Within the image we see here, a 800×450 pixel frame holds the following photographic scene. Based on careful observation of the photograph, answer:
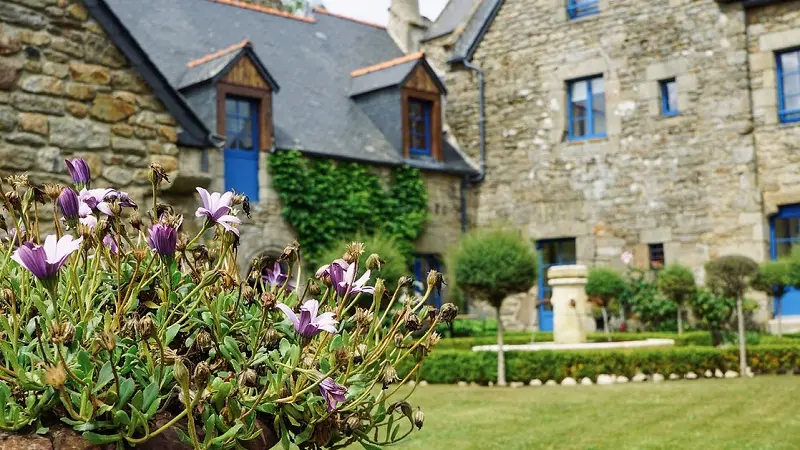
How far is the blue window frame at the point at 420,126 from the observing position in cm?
1733

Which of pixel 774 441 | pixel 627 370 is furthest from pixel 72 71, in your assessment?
pixel 627 370

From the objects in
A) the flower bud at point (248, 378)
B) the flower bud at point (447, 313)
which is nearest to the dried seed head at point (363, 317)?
the flower bud at point (447, 313)

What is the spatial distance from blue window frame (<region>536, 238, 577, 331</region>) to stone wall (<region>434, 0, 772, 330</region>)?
1.13 feet

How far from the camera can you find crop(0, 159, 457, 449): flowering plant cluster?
6.46ft

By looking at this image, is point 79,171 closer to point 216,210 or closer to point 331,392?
point 216,210

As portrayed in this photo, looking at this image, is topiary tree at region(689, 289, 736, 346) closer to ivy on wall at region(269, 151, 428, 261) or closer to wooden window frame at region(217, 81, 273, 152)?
ivy on wall at region(269, 151, 428, 261)

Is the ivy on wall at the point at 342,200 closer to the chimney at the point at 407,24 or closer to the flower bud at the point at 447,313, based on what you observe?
the chimney at the point at 407,24

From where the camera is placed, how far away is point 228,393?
6.98 feet

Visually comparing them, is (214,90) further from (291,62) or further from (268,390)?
(268,390)

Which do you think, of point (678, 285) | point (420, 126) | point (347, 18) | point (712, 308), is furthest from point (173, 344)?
point (347, 18)

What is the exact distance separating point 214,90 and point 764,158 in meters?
8.75

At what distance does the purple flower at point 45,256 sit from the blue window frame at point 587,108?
15431mm

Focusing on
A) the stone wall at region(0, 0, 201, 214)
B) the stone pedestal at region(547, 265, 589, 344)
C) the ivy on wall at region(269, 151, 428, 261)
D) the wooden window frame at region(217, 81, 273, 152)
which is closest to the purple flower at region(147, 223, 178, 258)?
the stone wall at region(0, 0, 201, 214)

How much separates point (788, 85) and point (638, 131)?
2.49m
